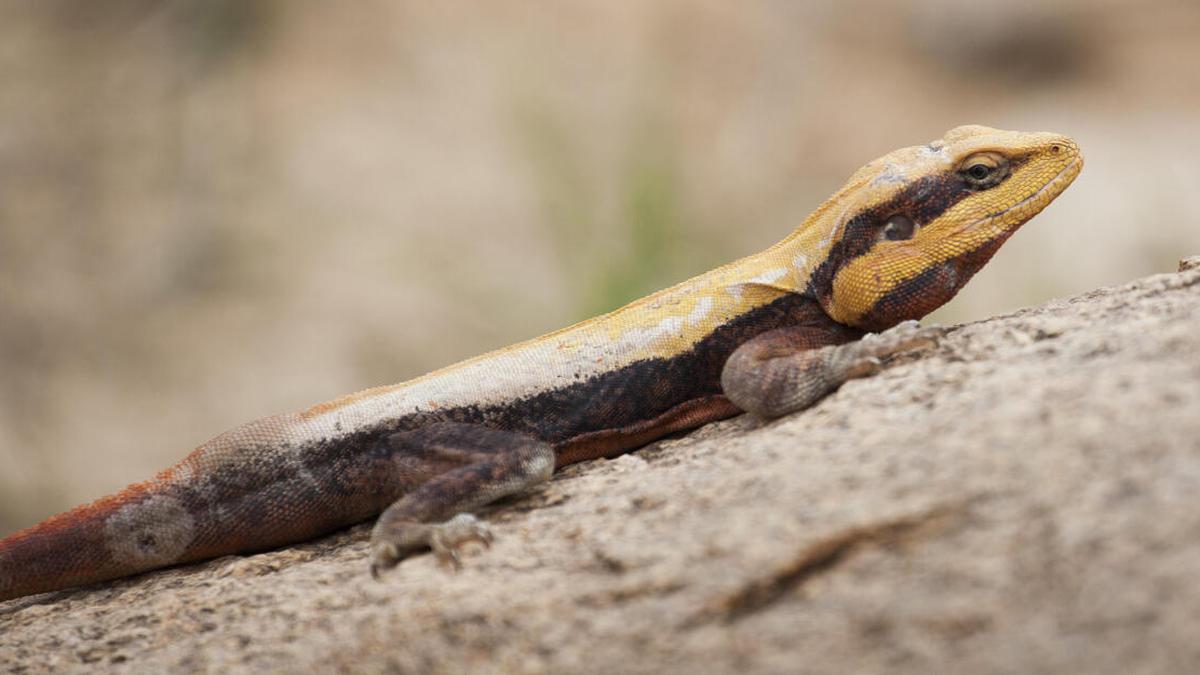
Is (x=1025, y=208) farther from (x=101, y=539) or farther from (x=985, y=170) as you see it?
(x=101, y=539)

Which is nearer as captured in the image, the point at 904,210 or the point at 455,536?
the point at 455,536

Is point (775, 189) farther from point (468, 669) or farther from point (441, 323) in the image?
point (468, 669)

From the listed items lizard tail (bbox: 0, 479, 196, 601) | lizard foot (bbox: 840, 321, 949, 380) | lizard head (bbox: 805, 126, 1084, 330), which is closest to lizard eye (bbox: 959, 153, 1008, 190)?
lizard head (bbox: 805, 126, 1084, 330)

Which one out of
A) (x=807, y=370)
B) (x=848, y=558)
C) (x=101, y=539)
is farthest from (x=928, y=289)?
(x=101, y=539)

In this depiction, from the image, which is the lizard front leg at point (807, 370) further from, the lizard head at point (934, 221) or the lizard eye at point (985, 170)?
the lizard eye at point (985, 170)

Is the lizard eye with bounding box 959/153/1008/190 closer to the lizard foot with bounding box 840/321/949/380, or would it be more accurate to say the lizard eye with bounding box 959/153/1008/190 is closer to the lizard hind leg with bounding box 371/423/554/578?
the lizard foot with bounding box 840/321/949/380
